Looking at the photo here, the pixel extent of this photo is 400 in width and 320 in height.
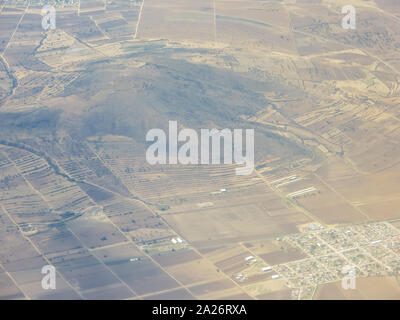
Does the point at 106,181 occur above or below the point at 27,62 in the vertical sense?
below

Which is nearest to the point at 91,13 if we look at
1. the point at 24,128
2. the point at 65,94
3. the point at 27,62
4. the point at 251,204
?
the point at 27,62

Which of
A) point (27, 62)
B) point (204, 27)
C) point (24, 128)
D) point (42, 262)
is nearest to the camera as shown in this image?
point (42, 262)

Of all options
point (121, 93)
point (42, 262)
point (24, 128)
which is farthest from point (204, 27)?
point (42, 262)

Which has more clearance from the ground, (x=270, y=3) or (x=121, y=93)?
(x=270, y=3)

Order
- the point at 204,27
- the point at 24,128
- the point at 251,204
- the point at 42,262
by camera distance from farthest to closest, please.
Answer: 1. the point at 204,27
2. the point at 24,128
3. the point at 251,204
4. the point at 42,262

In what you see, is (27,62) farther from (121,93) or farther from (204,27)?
(204,27)

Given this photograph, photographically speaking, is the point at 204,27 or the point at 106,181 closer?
the point at 106,181

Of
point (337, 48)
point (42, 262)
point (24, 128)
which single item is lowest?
point (42, 262)

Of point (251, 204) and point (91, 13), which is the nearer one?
point (251, 204)

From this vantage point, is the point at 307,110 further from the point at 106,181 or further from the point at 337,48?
the point at 106,181
